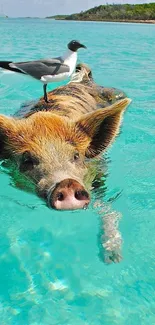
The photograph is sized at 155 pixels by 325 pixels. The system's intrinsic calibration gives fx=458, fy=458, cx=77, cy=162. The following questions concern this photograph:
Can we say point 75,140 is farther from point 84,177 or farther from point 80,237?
point 80,237

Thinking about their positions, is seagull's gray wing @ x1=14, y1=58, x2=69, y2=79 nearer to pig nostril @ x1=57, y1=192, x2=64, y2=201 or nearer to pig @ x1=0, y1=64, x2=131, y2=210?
pig @ x1=0, y1=64, x2=131, y2=210

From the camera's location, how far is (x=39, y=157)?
14.4 ft

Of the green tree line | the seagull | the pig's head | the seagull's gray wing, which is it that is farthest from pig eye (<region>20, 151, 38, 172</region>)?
the green tree line

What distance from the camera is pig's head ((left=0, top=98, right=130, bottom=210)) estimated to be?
4184 mm

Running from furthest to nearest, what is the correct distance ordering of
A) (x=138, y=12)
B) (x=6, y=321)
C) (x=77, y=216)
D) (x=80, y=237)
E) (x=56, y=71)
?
(x=138, y=12) → (x=56, y=71) → (x=77, y=216) → (x=80, y=237) → (x=6, y=321)

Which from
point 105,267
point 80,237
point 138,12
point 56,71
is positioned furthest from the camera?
point 138,12

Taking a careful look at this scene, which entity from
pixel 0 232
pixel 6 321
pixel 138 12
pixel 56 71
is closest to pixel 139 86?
pixel 56 71

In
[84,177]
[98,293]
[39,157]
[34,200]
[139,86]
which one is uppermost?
[39,157]

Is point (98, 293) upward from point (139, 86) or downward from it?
upward

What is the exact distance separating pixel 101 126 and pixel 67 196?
147 centimetres

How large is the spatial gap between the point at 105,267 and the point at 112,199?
134 centimetres

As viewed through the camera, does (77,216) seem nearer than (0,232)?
No

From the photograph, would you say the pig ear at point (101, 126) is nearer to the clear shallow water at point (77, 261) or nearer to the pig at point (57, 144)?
the pig at point (57, 144)

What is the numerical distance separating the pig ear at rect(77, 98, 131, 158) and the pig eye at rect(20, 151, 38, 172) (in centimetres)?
70
